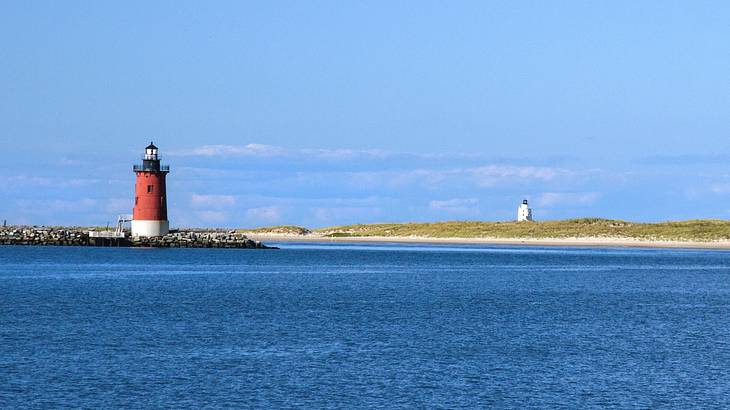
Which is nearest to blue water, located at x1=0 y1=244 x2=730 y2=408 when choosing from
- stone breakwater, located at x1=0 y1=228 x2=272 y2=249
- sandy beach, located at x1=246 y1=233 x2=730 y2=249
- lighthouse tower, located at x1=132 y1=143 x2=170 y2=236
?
lighthouse tower, located at x1=132 y1=143 x2=170 y2=236

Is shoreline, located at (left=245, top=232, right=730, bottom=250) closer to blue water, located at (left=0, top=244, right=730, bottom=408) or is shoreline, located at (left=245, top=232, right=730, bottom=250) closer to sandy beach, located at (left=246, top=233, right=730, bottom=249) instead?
sandy beach, located at (left=246, top=233, right=730, bottom=249)

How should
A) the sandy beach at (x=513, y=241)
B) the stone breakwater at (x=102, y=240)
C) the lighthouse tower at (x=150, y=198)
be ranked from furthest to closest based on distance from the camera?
the sandy beach at (x=513, y=241)
the stone breakwater at (x=102, y=240)
the lighthouse tower at (x=150, y=198)

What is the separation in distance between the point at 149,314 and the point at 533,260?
69.7m

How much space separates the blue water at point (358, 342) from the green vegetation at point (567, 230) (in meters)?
90.9

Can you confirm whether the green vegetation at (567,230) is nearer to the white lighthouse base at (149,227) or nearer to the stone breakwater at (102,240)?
the stone breakwater at (102,240)

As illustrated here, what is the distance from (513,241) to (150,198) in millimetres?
85795

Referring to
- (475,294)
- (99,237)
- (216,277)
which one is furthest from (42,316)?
(99,237)

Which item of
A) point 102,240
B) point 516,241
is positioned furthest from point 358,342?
point 516,241

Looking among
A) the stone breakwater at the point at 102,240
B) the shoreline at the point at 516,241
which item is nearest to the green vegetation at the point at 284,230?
the shoreline at the point at 516,241

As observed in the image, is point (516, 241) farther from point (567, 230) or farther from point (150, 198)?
point (150, 198)

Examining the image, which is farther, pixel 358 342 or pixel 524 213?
pixel 524 213

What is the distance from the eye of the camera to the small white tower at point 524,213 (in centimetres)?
17562

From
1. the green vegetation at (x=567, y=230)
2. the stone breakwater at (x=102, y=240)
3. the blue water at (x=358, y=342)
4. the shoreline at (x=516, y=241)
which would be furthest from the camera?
the green vegetation at (x=567, y=230)

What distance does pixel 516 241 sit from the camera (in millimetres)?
171875
